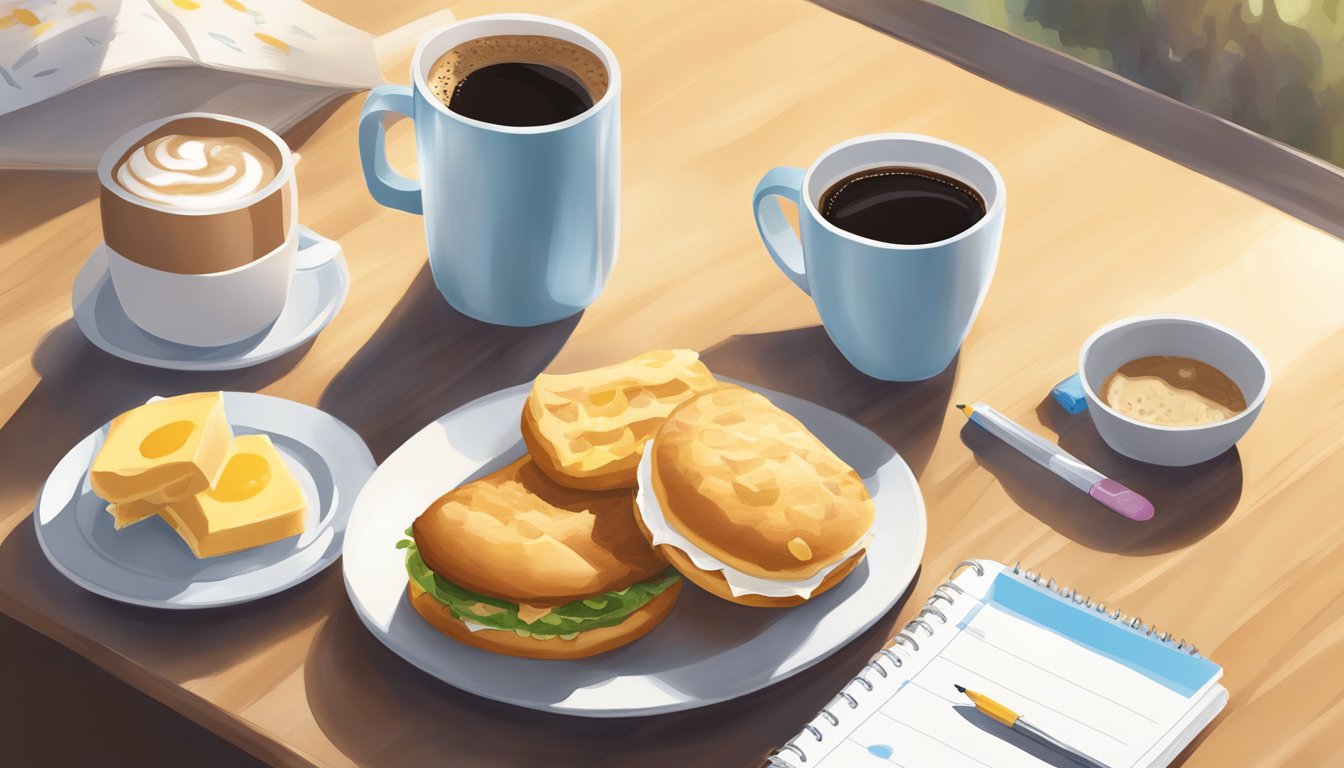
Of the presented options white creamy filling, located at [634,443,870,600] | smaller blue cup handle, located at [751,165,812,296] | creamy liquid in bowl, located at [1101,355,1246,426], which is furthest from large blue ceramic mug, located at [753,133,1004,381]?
white creamy filling, located at [634,443,870,600]

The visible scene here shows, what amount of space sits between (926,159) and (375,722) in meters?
0.55

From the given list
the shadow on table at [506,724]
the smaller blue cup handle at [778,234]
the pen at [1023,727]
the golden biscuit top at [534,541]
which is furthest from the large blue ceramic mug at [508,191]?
the pen at [1023,727]

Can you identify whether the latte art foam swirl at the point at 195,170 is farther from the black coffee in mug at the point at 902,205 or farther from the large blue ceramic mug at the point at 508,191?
the black coffee in mug at the point at 902,205

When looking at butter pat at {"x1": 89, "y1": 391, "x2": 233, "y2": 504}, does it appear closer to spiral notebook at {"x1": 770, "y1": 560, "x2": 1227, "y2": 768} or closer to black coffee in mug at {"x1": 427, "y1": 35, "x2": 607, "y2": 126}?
black coffee in mug at {"x1": 427, "y1": 35, "x2": 607, "y2": 126}

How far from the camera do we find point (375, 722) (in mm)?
848

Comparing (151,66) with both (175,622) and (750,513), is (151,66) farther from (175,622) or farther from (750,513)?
(750,513)

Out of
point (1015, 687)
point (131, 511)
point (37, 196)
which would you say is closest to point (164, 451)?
point (131, 511)

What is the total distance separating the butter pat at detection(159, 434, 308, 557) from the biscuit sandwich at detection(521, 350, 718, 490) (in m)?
0.16

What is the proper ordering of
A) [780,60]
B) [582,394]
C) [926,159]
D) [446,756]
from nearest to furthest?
1. [446,756]
2. [582,394]
3. [926,159]
4. [780,60]

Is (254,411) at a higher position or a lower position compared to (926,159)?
lower

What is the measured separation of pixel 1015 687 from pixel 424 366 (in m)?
0.50

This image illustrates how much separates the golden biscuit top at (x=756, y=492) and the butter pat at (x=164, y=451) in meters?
0.28

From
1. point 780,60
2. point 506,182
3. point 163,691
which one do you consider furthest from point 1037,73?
point 163,691

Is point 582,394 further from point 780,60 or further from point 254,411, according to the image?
point 780,60
